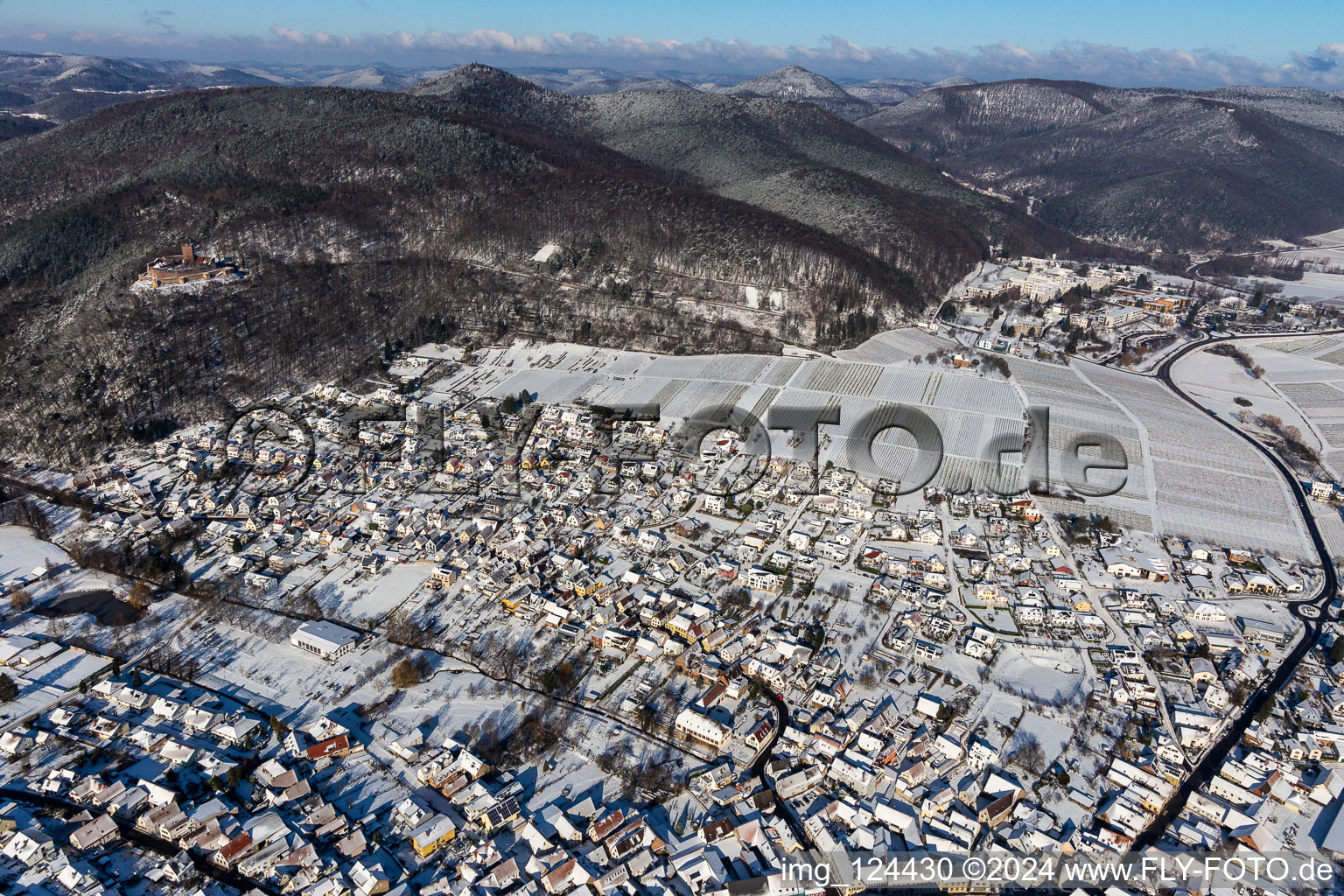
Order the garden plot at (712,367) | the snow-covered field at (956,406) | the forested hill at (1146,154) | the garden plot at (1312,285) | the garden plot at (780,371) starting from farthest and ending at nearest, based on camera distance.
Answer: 1. the forested hill at (1146,154)
2. the garden plot at (1312,285)
3. the garden plot at (712,367)
4. the garden plot at (780,371)
5. the snow-covered field at (956,406)

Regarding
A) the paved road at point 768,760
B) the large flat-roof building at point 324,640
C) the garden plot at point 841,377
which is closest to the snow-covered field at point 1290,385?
the garden plot at point 841,377

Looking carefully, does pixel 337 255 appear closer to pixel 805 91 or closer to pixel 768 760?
pixel 768 760

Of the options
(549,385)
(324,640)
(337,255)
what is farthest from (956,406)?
(337,255)

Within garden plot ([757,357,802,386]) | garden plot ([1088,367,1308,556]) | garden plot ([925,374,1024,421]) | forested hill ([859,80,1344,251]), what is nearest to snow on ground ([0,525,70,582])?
garden plot ([757,357,802,386])

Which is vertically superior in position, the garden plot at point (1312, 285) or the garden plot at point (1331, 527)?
the garden plot at point (1312, 285)

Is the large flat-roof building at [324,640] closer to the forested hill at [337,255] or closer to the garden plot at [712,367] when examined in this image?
the forested hill at [337,255]

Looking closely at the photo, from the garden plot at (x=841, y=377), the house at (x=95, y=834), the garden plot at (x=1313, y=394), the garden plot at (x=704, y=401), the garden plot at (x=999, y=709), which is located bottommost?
the house at (x=95, y=834)

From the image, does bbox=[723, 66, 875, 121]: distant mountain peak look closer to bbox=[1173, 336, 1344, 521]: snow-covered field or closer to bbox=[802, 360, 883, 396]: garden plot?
bbox=[1173, 336, 1344, 521]: snow-covered field
